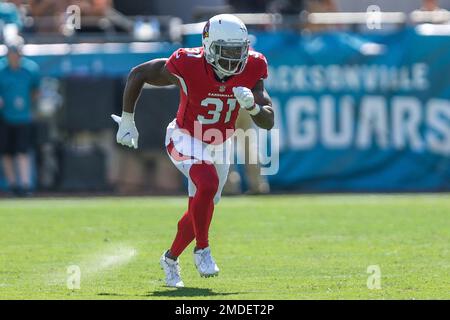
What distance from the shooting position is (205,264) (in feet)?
23.4

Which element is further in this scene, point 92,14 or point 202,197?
point 92,14

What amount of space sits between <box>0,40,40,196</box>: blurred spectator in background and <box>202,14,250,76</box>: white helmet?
6.63 meters

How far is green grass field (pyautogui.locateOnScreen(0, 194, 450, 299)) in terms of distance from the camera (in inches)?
270

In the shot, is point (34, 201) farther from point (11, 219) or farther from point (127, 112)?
point (127, 112)

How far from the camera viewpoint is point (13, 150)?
13.5 m

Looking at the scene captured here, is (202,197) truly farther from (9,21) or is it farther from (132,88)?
(9,21)

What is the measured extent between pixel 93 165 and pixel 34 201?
126cm

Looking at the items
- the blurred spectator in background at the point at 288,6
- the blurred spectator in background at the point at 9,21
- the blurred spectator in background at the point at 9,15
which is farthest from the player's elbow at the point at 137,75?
the blurred spectator in background at the point at 288,6

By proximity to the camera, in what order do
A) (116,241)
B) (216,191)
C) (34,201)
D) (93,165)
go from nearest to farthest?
(216,191) < (116,241) < (34,201) < (93,165)

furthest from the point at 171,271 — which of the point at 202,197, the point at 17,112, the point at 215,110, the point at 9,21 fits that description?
the point at 9,21

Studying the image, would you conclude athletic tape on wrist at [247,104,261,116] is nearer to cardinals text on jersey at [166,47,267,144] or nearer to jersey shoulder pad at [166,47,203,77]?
cardinals text on jersey at [166,47,267,144]

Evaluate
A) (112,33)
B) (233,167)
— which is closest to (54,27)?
(112,33)

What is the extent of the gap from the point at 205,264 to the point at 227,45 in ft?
4.69

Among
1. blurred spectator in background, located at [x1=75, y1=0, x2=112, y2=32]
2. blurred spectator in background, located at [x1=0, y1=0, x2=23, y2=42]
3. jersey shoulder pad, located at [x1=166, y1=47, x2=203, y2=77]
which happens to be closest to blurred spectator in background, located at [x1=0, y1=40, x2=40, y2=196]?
blurred spectator in background, located at [x1=0, y1=0, x2=23, y2=42]
